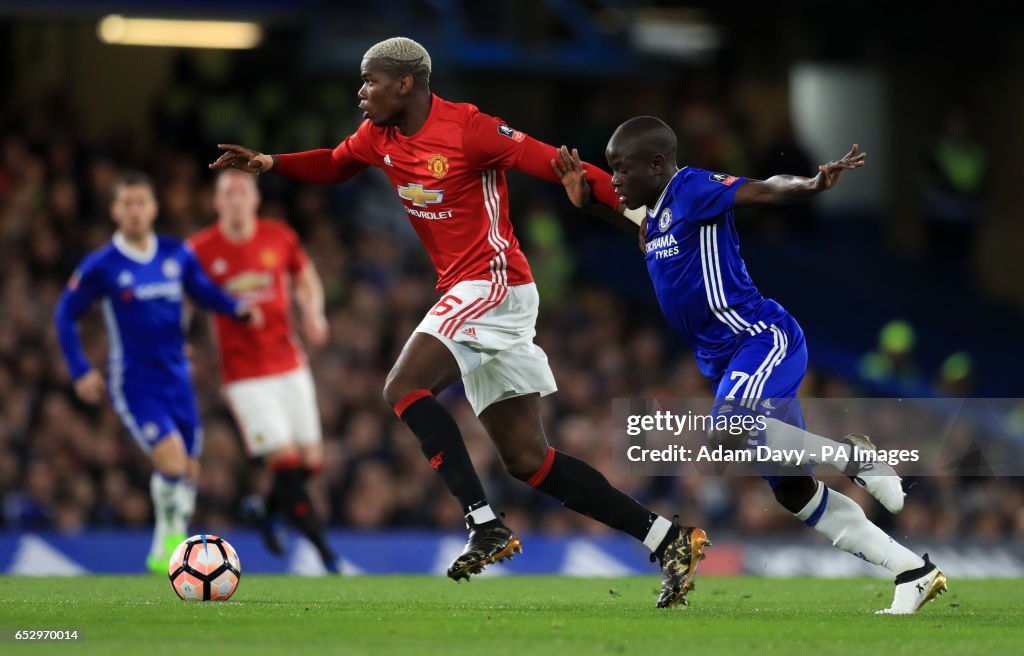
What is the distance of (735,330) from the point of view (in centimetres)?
773

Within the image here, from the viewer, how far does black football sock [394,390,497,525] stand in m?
7.56

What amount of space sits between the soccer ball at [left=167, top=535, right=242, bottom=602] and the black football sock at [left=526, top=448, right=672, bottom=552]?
1538 mm

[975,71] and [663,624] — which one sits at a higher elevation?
[975,71]

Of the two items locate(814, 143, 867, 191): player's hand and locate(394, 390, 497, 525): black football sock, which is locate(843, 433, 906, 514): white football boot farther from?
locate(394, 390, 497, 525): black football sock

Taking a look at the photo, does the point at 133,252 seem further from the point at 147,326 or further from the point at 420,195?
the point at 420,195

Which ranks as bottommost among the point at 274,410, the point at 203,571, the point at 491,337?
the point at 203,571

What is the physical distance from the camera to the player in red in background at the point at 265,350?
11.8 m

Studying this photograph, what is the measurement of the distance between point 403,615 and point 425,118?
239 cm

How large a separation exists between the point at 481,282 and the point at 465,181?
492mm

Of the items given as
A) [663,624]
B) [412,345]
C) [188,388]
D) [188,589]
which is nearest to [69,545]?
[188,388]

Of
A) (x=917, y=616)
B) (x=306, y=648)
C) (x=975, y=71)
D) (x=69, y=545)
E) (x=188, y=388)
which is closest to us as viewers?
(x=306, y=648)

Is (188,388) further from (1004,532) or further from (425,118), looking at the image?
(1004,532)

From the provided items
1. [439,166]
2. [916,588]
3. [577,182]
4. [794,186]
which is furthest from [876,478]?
[439,166]

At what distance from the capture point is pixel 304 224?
1741 centimetres
